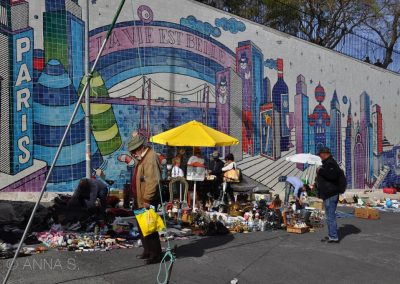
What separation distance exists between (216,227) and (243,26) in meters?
8.00

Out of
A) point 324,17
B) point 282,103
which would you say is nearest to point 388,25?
point 324,17

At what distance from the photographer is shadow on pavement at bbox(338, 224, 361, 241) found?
892 centimetres

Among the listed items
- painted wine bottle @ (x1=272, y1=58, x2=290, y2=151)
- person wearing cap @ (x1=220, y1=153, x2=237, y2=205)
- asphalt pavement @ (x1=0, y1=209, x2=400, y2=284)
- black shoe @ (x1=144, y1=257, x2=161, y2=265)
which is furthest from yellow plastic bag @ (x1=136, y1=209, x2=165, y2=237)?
painted wine bottle @ (x1=272, y1=58, x2=290, y2=151)

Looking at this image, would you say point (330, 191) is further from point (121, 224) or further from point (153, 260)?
point (121, 224)

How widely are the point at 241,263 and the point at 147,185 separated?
1706 mm

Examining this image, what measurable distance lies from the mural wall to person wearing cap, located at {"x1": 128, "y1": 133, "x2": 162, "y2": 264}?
3.14m

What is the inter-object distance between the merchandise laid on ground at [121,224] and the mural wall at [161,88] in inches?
68.5

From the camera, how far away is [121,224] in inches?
324

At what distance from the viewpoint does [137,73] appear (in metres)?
11.7

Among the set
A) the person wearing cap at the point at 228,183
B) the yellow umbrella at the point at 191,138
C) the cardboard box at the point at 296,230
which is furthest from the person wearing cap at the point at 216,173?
the cardboard box at the point at 296,230

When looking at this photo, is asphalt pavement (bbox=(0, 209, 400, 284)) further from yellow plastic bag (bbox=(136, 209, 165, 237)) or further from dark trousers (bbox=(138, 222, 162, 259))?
yellow plastic bag (bbox=(136, 209, 165, 237))

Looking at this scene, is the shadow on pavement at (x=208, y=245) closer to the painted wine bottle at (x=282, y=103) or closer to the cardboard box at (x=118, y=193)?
the cardboard box at (x=118, y=193)

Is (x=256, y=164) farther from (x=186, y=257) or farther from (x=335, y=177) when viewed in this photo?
(x=186, y=257)

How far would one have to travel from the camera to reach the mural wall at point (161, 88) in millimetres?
9930
